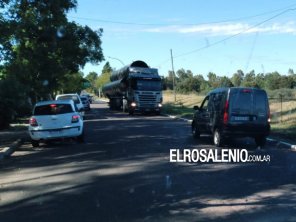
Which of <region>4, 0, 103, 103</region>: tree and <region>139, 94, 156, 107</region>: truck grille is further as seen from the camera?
<region>139, 94, 156, 107</region>: truck grille

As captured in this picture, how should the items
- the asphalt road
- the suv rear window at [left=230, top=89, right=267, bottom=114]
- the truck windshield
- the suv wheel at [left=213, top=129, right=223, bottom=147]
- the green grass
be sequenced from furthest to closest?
1. the truck windshield
2. the green grass
3. the suv wheel at [left=213, top=129, right=223, bottom=147]
4. the suv rear window at [left=230, top=89, right=267, bottom=114]
5. the asphalt road

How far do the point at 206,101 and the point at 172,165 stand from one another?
594cm

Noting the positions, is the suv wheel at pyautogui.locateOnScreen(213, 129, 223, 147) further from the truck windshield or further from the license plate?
the truck windshield

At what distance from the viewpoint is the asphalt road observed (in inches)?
278

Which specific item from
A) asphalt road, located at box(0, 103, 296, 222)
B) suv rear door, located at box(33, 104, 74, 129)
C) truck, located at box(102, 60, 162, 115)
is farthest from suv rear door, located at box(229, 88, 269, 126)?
truck, located at box(102, 60, 162, 115)

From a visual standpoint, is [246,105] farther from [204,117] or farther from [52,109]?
[52,109]

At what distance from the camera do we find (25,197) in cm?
839

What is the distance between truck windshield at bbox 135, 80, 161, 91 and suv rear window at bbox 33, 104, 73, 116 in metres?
20.6

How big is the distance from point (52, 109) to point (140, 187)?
28.3ft

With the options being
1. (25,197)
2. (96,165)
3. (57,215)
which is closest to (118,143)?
(96,165)

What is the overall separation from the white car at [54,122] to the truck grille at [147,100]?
20.1 m

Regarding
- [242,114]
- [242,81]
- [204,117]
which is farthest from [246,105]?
[242,81]

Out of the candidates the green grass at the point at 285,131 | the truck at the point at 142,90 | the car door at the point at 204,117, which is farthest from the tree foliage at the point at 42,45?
the green grass at the point at 285,131

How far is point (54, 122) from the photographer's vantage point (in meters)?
16.5
